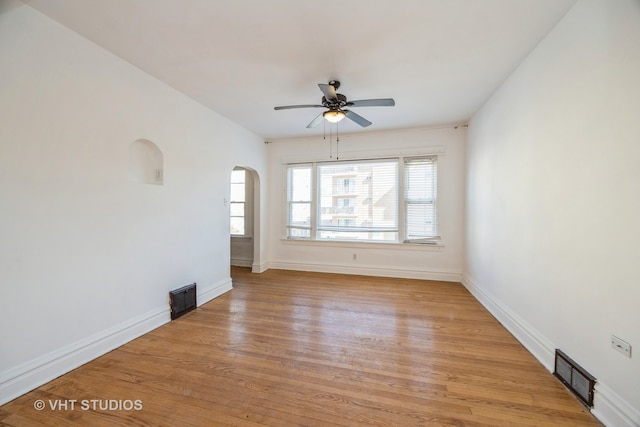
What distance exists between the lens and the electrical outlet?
1.40m

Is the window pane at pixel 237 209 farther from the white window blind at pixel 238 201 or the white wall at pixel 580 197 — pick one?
the white wall at pixel 580 197

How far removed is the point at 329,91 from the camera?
2576mm

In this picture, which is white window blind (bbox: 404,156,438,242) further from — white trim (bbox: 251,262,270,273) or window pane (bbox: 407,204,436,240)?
white trim (bbox: 251,262,270,273)

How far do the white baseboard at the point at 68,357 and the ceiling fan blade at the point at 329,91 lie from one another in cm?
309

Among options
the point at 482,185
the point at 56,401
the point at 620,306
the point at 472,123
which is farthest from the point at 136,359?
the point at 472,123

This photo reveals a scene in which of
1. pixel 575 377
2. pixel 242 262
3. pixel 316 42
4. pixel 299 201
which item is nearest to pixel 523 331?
pixel 575 377

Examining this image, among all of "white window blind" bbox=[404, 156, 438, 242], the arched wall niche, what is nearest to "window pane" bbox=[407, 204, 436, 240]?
"white window blind" bbox=[404, 156, 438, 242]

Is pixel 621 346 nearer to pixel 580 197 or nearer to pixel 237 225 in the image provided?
pixel 580 197

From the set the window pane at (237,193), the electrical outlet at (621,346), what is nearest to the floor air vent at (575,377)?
the electrical outlet at (621,346)

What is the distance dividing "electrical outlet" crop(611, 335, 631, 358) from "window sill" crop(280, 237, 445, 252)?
3.15 meters

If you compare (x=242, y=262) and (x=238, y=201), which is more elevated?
(x=238, y=201)

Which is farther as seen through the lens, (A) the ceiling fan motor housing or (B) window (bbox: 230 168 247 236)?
(B) window (bbox: 230 168 247 236)

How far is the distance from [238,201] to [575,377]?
568 centimetres

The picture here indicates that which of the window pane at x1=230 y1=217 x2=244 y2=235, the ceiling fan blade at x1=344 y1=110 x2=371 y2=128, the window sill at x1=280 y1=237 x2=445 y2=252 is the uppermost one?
the ceiling fan blade at x1=344 y1=110 x2=371 y2=128
